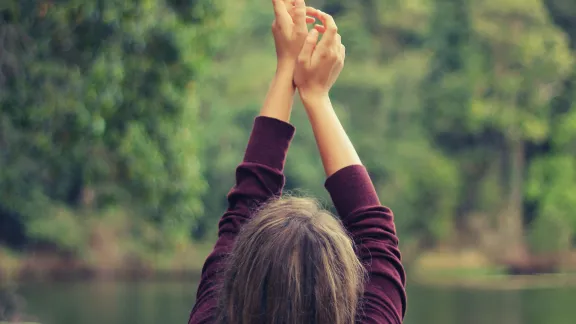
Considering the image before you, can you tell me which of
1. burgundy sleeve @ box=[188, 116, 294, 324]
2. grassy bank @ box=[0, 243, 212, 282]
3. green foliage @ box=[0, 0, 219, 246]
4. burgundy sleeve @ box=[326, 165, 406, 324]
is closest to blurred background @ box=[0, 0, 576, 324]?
grassy bank @ box=[0, 243, 212, 282]

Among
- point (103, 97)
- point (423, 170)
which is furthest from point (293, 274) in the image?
point (423, 170)

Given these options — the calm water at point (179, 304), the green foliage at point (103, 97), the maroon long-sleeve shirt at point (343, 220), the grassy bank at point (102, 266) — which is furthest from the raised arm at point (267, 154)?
the grassy bank at point (102, 266)

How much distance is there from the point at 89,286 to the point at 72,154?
1627 centimetres

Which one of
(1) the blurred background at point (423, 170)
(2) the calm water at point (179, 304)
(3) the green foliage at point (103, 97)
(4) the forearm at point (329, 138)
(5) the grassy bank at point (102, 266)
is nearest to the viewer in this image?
(4) the forearm at point (329, 138)

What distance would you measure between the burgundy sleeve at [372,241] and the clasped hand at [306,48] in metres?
0.13

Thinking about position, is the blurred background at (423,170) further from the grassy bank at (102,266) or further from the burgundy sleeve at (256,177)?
the burgundy sleeve at (256,177)

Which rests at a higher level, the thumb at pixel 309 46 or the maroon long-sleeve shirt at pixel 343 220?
the thumb at pixel 309 46

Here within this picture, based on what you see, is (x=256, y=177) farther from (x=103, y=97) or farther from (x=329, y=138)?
(x=103, y=97)

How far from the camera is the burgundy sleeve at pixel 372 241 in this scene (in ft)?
3.84

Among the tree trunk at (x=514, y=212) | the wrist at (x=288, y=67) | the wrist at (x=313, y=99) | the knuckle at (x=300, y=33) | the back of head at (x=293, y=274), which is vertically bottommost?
the back of head at (x=293, y=274)

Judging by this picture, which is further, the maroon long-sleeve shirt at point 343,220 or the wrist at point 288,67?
the wrist at point 288,67

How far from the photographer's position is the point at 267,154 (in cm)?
130

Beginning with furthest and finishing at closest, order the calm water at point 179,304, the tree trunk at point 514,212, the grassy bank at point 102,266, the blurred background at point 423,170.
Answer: the tree trunk at point 514,212 → the grassy bank at point 102,266 → the blurred background at point 423,170 → the calm water at point 179,304

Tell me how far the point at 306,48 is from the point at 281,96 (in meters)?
0.08
